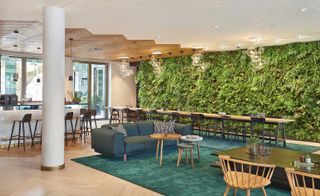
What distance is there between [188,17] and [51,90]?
10.8 ft

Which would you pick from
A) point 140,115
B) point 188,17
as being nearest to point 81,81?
point 140,115

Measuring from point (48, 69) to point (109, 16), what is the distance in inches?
70.2

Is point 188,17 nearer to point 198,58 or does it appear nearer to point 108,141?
point 108,141

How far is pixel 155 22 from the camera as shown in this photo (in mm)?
6887

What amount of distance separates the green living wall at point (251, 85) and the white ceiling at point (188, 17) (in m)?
0.93

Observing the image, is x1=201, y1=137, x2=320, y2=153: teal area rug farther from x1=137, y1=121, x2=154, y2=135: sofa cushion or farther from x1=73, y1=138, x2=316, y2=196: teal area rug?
x1=137, y1=121, x2=154, y2=135: sofa cushion

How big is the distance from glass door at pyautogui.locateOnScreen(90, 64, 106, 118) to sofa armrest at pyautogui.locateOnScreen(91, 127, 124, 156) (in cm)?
828

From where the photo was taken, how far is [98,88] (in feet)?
50.0

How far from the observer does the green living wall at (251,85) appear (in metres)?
9.06

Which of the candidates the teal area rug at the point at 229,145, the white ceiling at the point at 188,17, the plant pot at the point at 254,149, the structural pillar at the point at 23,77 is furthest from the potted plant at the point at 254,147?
the structural pillar at the point at 23,77

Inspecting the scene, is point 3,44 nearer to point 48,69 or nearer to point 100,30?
point 100,30

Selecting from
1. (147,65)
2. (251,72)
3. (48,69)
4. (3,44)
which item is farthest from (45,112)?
(147,65)

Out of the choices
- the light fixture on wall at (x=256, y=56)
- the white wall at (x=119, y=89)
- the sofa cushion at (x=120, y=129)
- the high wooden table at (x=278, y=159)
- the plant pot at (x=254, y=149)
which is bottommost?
the high wooden table at (x=278, y=159)

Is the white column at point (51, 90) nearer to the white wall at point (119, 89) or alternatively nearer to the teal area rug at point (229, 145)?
the teal area rug at point (229, 145)
